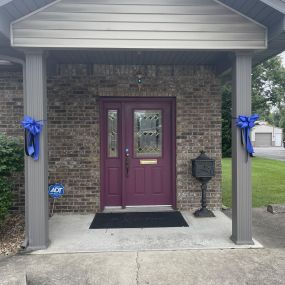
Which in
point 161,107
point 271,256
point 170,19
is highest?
point 170,19

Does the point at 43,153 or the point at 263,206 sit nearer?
the point at 43,153

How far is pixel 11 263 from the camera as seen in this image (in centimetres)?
342

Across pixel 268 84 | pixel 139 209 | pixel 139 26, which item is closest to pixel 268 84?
pixel 268 84

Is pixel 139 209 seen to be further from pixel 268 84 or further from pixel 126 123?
pixel 268 84

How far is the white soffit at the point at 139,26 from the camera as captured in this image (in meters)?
3.70

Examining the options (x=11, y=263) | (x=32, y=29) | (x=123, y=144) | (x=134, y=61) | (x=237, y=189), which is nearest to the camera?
(x=11, y=263)

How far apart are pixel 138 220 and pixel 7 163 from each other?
92.3 inches

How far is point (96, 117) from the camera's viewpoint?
548cm

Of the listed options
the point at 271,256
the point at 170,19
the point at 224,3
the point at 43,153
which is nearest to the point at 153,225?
the point at 271,256

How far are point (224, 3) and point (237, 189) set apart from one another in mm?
2533

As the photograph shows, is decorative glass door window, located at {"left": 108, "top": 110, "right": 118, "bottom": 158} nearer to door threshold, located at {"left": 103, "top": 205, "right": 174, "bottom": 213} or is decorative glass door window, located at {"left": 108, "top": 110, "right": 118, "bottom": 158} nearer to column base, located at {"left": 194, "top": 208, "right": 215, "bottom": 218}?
door threshold, located at {"left": 103, "top": 205, "right": 174, "bottom": 213}

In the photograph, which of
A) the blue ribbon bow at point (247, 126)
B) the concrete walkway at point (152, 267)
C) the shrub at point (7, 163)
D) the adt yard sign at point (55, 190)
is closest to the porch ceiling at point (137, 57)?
the blue ribbon bow at point (247, 126)

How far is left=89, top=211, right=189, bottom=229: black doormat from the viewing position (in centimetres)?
474

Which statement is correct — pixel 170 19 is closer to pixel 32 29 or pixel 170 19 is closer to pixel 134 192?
pixel 32 29
